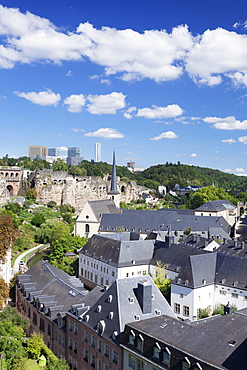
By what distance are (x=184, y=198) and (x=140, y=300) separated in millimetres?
81746

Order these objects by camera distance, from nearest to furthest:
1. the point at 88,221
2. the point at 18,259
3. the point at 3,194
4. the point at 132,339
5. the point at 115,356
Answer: the point at 132,339
the point at 115,356
the point at 18,259
the point at 88,221
the point at 3,194

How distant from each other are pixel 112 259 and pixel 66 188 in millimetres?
45283

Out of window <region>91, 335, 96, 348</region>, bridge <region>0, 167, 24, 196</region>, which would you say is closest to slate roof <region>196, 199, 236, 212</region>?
bridge <region>0, 167, 24, 196</region>

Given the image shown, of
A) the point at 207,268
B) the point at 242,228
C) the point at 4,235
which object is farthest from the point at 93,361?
the point at 242,228

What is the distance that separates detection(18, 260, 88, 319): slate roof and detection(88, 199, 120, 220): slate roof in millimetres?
22662

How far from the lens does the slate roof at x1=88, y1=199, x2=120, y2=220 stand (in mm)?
52753

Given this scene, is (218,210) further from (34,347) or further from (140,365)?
(140,365)

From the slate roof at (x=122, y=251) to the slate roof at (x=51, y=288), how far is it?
18.1ft

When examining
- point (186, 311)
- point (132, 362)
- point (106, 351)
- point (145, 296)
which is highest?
point (145, 296)

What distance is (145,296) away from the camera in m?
19.8

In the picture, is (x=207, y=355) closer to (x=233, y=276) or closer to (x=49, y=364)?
(x=49, y=364)

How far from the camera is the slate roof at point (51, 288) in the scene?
2362 cm

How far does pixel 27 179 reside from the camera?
78188 mm

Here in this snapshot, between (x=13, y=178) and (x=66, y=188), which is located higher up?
(x=13, y=178)
